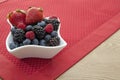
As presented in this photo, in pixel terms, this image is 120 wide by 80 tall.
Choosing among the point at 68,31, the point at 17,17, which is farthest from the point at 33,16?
the point at 68,31

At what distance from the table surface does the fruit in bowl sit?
9 centimetres

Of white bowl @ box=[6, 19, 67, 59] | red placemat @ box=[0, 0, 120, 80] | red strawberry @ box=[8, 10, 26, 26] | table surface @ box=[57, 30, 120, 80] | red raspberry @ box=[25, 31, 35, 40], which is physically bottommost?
table surface @ box=[57, 30, 120, 80]

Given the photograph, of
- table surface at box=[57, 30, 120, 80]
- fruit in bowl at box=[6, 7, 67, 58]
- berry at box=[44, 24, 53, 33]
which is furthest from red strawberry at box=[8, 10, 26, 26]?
table surface at box=[57, 30, 120, 80]

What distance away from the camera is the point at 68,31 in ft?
2.88

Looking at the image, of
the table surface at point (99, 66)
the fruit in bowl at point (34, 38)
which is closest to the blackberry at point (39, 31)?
the fruit in bowl at point (34, 38)

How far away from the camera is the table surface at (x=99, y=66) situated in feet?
2.19

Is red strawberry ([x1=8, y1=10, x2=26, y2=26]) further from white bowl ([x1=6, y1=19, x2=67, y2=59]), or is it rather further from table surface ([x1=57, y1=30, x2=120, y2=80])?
table surface ([x1=57, y1=30, x2=120, y2=80])

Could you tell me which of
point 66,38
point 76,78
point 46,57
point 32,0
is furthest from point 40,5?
point 76,78

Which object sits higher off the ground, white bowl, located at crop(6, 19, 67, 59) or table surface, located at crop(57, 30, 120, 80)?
white bowl, located at crop(6, 19, 67, 59)

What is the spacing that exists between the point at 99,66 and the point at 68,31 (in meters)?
0.23

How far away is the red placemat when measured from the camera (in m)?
0.69

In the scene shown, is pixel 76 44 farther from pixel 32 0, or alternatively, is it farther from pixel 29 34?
pixel 32 0

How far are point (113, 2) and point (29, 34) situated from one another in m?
0.56

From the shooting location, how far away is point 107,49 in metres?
0.78
